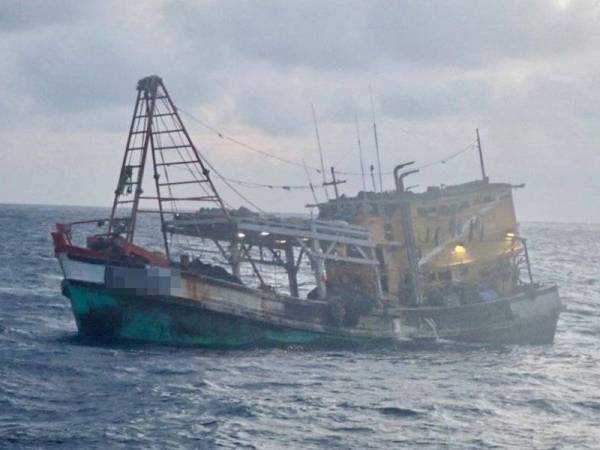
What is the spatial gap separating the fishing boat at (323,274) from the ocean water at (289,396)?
96 cm

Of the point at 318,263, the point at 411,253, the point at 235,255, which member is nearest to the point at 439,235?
the point at 411,253

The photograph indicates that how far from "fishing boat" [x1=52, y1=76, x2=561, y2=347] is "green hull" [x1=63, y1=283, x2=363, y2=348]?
0.12ft

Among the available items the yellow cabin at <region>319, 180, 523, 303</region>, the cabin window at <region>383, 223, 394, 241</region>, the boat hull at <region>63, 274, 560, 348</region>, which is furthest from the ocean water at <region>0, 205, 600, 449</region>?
the cabin window at <region>383, 223, 394, 241</region>

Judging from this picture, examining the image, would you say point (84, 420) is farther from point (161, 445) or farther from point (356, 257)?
point (356, 257)

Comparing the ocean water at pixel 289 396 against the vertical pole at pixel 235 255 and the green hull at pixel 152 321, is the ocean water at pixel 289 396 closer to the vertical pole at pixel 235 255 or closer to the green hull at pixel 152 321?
the green hull at pixel 152 321

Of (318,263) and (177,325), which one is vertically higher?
(318,263)

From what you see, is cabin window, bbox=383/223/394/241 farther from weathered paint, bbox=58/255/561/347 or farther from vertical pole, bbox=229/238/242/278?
vertical pole, bbox=229/238/242/278

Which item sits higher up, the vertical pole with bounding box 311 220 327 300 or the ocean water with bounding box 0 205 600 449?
the vertical pole with bounding box 311 220 327 300

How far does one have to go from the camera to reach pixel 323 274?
33.4m

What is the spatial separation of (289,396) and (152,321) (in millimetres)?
7811

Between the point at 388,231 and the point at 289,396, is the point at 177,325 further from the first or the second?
the point at 388,231

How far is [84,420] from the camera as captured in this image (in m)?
20.2

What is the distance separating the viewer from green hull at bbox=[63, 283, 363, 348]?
29.8 m

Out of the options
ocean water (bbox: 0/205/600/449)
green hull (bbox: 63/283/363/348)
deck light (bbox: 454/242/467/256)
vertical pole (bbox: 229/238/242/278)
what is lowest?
ocean water (bbox: 0/205/600/449)
